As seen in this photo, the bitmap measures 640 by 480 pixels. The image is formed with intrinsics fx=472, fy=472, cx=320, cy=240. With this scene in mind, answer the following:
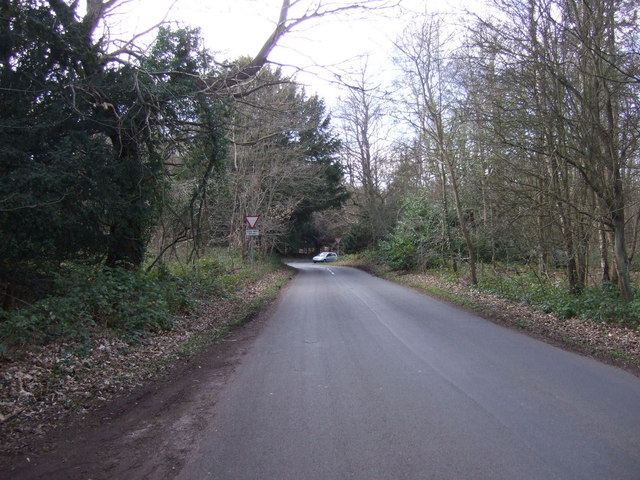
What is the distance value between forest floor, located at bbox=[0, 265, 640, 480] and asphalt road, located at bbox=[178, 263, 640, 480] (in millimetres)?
391

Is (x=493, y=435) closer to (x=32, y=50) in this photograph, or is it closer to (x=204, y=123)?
(x=204, y=123)

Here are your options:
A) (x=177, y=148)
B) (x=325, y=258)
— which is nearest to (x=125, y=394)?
(x=177, y=148)

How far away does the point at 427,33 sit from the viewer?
18.8 m

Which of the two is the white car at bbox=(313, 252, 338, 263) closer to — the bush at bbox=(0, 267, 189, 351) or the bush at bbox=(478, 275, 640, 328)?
the bush at bbox=(478, 275, 640, 328)

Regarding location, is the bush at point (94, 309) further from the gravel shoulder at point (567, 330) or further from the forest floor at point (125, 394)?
the gravel shoulder at point (567, 330)

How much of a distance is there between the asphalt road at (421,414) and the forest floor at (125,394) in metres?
0.39

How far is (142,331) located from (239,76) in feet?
23.8

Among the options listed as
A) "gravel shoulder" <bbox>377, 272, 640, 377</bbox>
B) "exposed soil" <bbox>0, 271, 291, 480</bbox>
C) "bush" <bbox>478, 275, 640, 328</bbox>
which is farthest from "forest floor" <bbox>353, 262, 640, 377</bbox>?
"exposed soil" <bbox>0, 271, 291, 480</bbox>

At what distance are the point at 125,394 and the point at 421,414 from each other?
3725 millimetres

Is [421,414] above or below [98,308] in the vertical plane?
below

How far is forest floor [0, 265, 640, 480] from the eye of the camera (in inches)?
161

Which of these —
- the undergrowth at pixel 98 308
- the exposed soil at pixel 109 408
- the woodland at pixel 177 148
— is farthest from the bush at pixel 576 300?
the undergrowth at pixel 98 308

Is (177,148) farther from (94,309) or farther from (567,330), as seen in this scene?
(567,330)

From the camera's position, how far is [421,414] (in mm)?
4934
